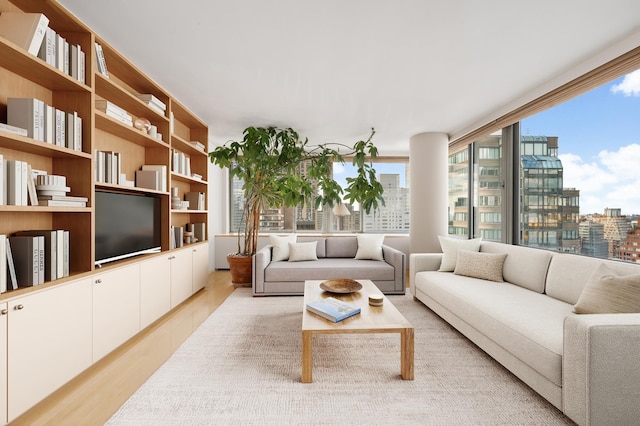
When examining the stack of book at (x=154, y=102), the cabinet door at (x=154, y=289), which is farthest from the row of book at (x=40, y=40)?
the cabinet door at (x=154, y=289)

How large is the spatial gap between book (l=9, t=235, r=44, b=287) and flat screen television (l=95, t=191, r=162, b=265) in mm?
529

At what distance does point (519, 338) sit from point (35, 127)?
3.20 meters

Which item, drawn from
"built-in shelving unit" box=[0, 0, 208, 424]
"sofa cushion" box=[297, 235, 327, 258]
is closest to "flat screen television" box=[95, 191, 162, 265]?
"built-in shelving unit" box=[0, 0, 208, 424]

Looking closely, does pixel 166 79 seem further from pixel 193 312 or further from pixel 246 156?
pixel 193 312

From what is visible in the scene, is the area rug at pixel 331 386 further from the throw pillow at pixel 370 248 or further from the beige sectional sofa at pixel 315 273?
the throw pillow at pixel 370 248

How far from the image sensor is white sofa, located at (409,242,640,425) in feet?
4.35

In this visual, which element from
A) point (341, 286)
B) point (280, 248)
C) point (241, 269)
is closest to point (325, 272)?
point (280, 248)

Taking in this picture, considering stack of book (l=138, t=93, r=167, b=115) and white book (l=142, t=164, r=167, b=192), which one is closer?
stack of book (l=138, t=93, r=167, b=115)

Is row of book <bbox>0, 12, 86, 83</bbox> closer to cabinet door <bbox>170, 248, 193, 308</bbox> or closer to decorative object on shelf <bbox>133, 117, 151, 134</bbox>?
decorative object on shelf <bbox>133, 117, 151, 134</bbox>

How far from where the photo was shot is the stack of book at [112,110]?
7.33 feet

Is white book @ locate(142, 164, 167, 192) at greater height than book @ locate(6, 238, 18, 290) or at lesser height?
greater

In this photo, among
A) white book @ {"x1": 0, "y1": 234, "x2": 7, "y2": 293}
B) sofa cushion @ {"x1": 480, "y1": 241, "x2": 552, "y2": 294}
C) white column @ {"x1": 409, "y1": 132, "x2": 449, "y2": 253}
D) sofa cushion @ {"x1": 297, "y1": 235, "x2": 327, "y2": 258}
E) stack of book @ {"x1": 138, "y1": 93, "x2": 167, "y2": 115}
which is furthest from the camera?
white column @ {"x1": 409, "y1": 132, "x2": 449, "y2": 253}

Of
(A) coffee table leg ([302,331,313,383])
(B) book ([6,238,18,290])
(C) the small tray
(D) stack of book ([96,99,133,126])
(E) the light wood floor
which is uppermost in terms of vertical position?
(D) stack of book ([96,99,133,126])

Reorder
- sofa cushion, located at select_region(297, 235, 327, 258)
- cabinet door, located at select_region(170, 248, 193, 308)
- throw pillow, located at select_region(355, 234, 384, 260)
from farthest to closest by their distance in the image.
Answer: sofa cushion, located at select_region(297, 235, 327, 258), throw pillow, located at select_region(355, 234, 384, 260), cabinet door, located at select_region(170, 248, 193, 308)
